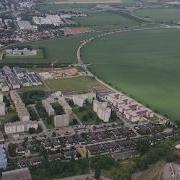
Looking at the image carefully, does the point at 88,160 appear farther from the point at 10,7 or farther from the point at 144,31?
the point at 10,7

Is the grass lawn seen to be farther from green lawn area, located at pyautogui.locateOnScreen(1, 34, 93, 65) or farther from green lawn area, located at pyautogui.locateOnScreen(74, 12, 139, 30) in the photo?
green lawn area, located at pyautogui.locateOnScreen(74, 12, 139, 30)

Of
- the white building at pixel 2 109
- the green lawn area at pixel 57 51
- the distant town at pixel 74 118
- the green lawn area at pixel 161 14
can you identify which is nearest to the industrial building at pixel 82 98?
the distant town at pixel 74 118

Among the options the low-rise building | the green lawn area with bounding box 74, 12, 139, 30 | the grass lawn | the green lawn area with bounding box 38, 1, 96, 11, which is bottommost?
the low-rise building

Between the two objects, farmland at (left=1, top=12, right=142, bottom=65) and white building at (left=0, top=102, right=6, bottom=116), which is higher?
farmland at (left=1, top=12, right=142, bottom=65)

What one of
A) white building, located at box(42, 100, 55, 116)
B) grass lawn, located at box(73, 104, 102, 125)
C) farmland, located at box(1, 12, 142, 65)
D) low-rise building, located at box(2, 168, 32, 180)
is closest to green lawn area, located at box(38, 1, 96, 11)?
farmland, located at box(1, 12, 142, 65)

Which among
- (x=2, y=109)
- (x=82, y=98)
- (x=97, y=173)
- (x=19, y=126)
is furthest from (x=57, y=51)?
(x=97, y=173)

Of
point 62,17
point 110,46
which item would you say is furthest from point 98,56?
point 62,17

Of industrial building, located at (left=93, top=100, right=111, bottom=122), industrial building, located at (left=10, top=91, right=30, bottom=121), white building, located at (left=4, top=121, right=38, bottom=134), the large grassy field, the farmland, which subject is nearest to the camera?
white building, located at (left=4, top=121, right=38, bottom=134)

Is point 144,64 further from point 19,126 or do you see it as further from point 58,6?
point 58,6
